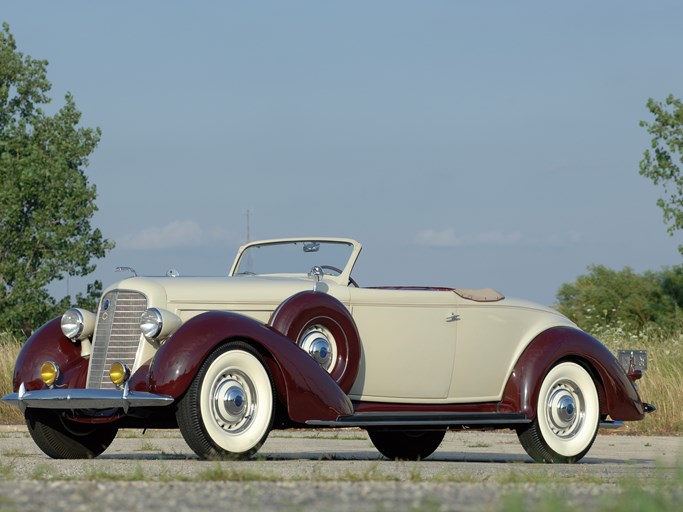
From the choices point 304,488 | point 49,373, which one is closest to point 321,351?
point 49,373

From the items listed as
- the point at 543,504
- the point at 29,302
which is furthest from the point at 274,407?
the point at 29,302

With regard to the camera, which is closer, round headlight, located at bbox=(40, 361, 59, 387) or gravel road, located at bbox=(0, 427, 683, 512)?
gravel road, located at bbox=(0, 427, 683, 512)

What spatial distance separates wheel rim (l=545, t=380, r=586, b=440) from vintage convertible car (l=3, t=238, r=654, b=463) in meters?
0.01

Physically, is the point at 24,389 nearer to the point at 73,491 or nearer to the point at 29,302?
the point at 73,491

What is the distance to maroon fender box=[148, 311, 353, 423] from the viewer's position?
9203 mm

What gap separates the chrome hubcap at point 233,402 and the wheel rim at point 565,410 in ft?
9.65

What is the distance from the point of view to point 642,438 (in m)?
15.4

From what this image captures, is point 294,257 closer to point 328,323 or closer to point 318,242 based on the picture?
point 318,242

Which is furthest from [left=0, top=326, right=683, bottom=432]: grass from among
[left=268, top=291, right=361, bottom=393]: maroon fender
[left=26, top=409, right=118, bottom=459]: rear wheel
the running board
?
[left=268, top=291, right=361, bottom=393]: maroon fender

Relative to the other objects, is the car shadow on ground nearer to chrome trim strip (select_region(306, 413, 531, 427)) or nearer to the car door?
chrome trim strip (select_region(306, 413, 531, 427))

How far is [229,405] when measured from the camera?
9.38 metres

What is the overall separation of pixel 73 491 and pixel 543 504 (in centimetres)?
219

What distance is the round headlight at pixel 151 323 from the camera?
9719 mm

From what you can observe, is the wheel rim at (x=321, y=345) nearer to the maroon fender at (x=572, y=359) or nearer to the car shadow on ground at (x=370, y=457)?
the car shadow on ground at (x=370, y=457)
